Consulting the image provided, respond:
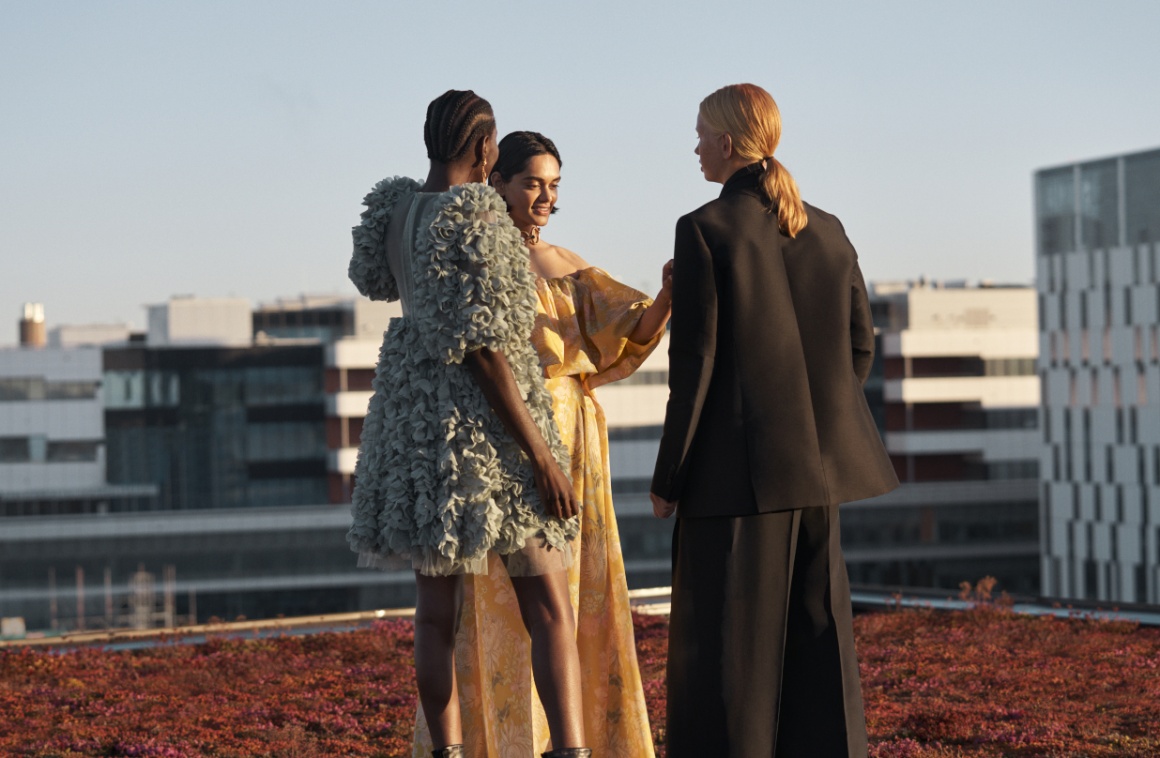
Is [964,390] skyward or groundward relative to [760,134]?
skyward

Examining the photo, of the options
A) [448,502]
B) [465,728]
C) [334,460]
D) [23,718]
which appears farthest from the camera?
[334,460]

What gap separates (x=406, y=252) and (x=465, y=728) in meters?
1.34

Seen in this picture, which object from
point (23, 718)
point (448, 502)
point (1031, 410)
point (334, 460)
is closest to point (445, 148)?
point (448, 502)

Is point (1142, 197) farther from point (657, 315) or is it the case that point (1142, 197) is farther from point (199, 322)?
point (657, 315)

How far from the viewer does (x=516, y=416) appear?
12.1ft

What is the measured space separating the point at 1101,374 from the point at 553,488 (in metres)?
75.6

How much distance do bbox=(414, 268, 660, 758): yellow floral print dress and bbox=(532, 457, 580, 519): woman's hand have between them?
1.07ft

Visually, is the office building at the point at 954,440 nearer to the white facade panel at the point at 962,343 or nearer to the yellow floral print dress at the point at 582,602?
the white facade panel at the point at 962,343

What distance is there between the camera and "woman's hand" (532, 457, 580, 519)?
Result: 12.2 feet

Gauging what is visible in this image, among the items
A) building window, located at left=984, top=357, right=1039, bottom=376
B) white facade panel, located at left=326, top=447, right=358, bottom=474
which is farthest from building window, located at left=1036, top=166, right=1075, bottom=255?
white facade panel, located at left=326, top=447, right=358, bottom=474

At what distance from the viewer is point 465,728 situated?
420cm

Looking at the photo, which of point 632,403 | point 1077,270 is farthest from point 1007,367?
point 632,403

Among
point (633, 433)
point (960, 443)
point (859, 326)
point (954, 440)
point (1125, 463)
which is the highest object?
point (859, 326)

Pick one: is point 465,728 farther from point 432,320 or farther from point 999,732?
point 999,732
